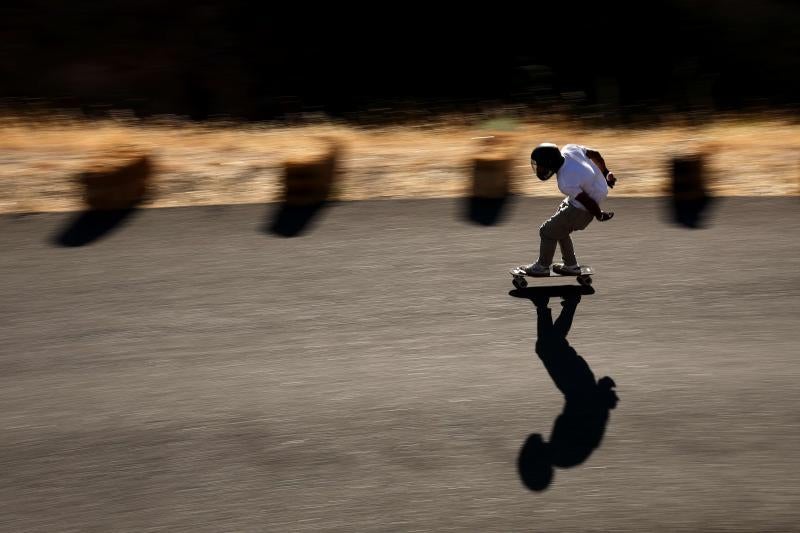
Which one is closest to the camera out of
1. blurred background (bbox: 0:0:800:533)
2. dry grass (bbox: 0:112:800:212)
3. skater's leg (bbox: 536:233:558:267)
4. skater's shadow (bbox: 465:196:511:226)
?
blurred background (bbox: 0:0:800:533)

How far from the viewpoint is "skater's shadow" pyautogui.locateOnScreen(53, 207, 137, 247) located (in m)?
11.2

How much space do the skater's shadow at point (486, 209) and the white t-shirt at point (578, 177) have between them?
217 cm

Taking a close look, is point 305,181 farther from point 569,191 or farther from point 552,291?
point 569,191

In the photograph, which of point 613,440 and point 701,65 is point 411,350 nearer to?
point 613,440

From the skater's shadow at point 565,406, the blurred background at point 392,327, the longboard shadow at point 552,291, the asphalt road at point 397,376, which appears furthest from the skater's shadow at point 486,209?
the skater's shadow at point 565,406

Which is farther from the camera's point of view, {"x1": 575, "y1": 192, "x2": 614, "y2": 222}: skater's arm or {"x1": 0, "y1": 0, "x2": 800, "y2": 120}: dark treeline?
{"x1": 0, "y1": 0, "x2": 800, "y2": 120}: dark treeline

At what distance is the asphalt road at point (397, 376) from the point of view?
6.54 meters

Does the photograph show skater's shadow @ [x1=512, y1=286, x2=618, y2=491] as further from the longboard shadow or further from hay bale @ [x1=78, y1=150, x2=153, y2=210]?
hay bale @ [x1=78, y1=150, x2=153, y2=210]

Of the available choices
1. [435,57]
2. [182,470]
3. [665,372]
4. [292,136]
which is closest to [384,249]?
[665,372]

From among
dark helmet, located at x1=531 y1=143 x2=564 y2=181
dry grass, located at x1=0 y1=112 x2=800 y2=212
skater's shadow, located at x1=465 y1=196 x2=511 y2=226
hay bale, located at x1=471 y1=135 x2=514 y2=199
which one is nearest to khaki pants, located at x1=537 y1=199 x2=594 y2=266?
dark helmet, located at x1=531 y1=143 x2=564 y2=181

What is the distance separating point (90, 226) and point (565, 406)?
622cm

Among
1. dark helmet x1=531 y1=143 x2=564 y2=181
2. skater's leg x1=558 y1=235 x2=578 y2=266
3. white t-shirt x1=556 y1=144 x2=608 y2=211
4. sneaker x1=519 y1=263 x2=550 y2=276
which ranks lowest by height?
sneaker x1=519 y1=263 x2=550 y2=276

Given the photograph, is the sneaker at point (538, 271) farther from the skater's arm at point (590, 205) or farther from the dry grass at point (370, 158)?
the dry grass at point (370, 158)

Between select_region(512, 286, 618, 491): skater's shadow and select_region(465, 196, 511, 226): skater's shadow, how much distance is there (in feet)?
6.90
